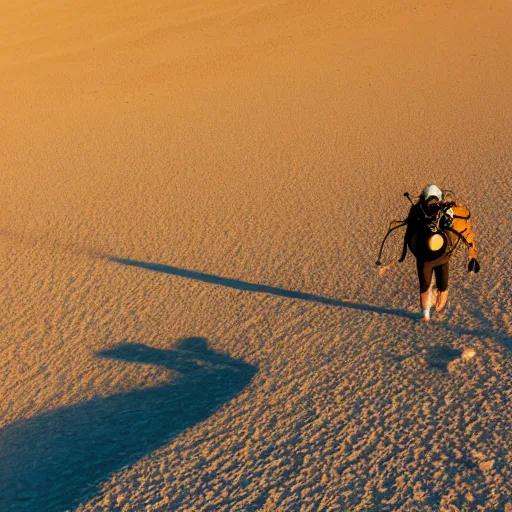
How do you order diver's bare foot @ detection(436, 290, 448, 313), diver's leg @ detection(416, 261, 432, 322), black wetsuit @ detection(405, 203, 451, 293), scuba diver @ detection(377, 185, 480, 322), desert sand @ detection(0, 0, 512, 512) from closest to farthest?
desert sand @ detection(0, 0, 512, 512) → scuba diver @ detection(377, 185, 480, 322) → black wetsuit @ detection(405, 203, 451, 293) → diver's leg @ detection(416, 261, 432, 322) → diver's bare foot @ detection(436, 290, 448, 313)

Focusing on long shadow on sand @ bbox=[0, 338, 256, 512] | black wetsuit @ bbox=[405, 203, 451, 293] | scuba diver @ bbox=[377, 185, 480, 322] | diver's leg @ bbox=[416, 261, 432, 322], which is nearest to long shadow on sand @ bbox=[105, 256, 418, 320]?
diver's leg @ bbox=[416, 261, 432, 322]

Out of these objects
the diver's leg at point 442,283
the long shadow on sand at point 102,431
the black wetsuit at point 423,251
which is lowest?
the long shadow on sand at point 102,431

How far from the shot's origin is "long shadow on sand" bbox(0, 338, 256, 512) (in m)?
4.15

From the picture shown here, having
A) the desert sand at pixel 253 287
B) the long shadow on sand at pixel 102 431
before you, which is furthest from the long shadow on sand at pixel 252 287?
the long shadow on sand at pixel 102 431

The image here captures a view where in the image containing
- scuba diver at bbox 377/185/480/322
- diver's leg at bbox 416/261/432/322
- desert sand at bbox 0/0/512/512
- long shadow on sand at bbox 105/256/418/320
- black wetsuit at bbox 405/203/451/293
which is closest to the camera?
desert sand at bbox 0/0/512/512

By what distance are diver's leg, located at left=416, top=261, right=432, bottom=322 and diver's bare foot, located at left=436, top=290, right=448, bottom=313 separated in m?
0.11

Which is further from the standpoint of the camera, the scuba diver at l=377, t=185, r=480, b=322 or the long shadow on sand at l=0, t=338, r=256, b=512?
the scuba diver at l=377, t=185, r=480, b=322

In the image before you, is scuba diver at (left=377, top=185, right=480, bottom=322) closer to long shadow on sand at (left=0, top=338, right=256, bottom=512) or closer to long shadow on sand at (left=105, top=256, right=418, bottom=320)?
long shadow on sand at (left=105, top=256, right=418, bottom=320)

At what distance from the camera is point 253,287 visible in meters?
6.57

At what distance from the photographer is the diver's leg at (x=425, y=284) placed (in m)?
5.17

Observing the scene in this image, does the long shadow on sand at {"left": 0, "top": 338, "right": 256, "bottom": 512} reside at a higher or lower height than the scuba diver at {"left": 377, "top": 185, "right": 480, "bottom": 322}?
lower

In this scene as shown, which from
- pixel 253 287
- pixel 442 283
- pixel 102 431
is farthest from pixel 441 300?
pixel 102 431

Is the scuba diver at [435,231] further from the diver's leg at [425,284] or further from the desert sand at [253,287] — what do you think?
the desert sand at [253,287]

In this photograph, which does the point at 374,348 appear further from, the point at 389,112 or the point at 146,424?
the point at 389,112
